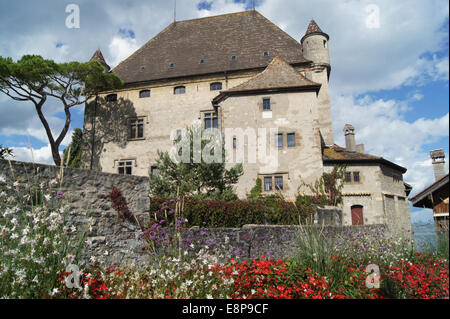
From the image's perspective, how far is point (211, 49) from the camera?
2312cm

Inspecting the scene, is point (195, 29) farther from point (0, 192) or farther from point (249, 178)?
point (0, 192)

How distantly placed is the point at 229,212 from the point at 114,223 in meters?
3.63

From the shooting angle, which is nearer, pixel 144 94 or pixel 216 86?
pixel 216 86

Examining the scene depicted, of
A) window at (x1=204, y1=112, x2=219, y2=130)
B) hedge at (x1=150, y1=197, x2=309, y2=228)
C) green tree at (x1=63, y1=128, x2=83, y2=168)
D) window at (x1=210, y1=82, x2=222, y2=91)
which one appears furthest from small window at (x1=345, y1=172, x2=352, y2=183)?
green tree at (x1=63, y1=128, x2=83, y2=168)

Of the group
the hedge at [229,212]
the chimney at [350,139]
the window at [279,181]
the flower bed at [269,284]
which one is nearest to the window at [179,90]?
the window at [279,181]

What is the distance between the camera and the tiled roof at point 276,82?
1686 cm

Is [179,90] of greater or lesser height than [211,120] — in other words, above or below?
above

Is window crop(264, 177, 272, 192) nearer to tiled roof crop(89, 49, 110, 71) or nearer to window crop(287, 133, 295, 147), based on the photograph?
window crop(287, 133, 295, 147)

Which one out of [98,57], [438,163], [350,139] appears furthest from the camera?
[98,57]

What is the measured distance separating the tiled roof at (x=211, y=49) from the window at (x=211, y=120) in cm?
323

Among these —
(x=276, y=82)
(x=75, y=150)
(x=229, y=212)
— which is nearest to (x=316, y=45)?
(x=276, y=82)

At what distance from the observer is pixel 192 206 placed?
8.52 metres

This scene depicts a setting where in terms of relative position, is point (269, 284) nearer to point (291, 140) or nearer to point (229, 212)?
point (229, 212)

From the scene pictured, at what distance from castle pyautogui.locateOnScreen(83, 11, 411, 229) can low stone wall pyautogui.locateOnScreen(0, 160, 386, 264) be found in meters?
8.69
